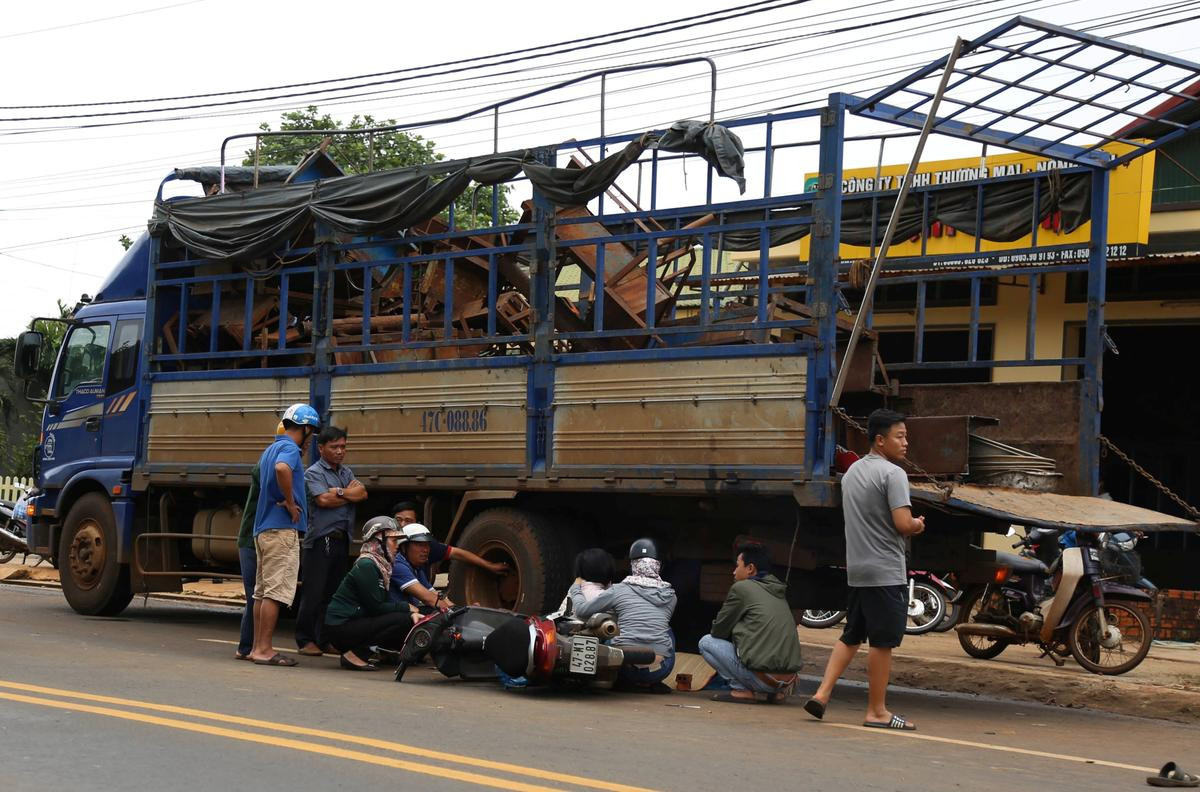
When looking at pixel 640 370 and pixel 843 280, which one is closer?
pixel 640 370

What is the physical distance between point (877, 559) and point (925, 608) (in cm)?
669

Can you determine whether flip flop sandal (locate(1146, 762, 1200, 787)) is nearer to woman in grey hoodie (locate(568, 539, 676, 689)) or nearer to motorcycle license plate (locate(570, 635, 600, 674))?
motorcycle license plate (locate(570, 635, 600, 674))

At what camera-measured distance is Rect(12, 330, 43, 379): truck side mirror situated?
1364cm

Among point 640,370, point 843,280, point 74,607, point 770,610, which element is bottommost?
point 74,607

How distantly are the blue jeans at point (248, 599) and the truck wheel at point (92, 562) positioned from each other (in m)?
3.29

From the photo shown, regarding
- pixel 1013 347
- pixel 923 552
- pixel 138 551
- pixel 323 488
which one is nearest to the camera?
pixel 923 552

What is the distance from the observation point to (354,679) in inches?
349

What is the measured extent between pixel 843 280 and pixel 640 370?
Result: 266 cm

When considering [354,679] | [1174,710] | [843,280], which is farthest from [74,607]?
[1174,710]

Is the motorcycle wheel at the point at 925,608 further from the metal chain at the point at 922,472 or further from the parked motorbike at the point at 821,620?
the metal chain at the point at 922,472

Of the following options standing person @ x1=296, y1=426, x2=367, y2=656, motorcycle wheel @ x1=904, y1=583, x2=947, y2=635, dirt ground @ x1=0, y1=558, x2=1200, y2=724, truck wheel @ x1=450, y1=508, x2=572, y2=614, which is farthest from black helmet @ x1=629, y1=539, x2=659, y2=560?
motorcycle wheel @ x1=904, y1=583, x2=947, y2=635

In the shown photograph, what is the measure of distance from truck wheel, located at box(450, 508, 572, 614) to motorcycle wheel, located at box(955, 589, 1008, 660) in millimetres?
3936

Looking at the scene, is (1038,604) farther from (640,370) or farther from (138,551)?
(138,551)

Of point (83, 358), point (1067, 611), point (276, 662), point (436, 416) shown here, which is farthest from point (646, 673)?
point (83, 358)
